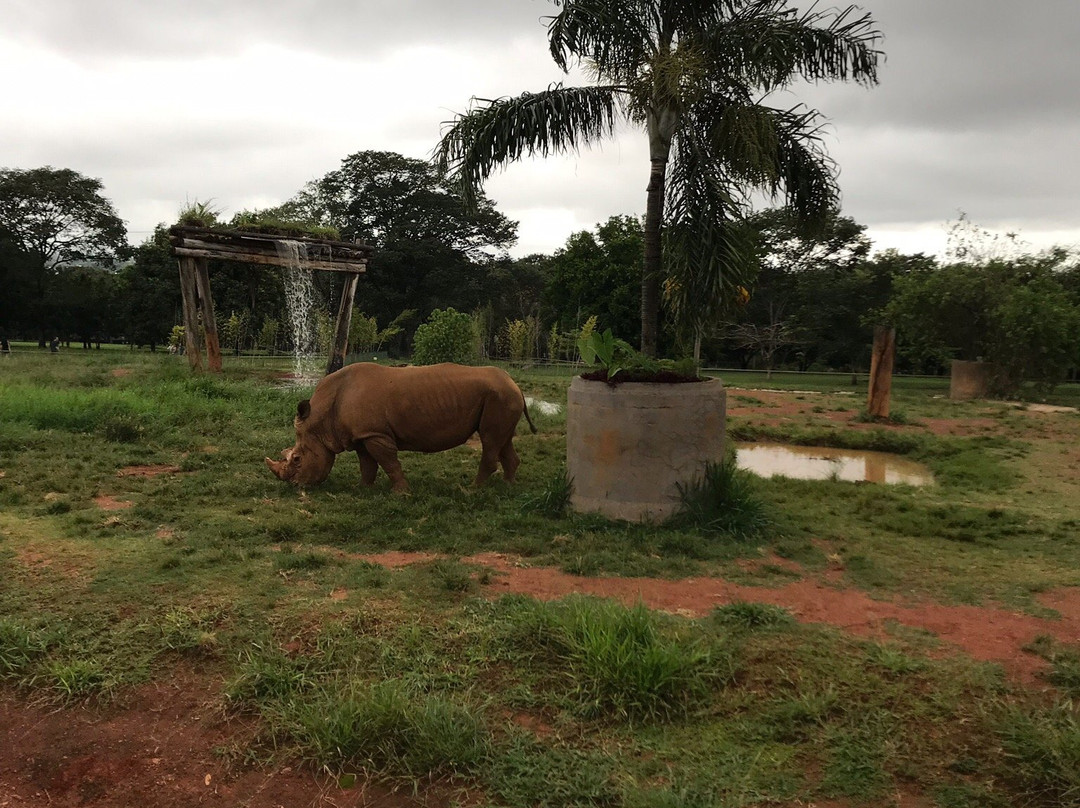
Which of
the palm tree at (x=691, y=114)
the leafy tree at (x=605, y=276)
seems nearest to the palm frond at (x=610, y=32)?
the palm tree at (x=691, y=114)

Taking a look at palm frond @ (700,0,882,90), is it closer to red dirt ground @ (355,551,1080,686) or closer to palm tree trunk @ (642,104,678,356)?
palm tree trunk @ (642,104,678,356)

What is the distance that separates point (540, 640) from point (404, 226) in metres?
40.0

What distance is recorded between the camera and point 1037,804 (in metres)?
2.98

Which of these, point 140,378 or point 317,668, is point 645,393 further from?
point 140,378

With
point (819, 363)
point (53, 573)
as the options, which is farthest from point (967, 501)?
point (819, 363)

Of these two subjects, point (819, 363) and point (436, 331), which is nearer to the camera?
point (436, 331)

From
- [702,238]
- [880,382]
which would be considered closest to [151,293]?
[880,382]

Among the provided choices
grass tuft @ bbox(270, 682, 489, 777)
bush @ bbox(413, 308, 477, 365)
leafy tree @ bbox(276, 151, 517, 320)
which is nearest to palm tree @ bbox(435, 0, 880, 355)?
Result: grass tuft @ bbox(270, 682, 489, 777)

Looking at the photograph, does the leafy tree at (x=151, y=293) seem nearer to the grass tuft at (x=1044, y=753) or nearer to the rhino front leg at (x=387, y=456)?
the rhino front leg at (x=387, y=456)

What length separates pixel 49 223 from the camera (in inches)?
1613

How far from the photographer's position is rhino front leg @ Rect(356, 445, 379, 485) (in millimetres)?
8164

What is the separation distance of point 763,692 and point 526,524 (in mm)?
3200

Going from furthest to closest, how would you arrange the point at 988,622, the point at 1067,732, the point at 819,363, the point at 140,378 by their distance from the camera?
the point at 819,363, the point at 140,378, the point at 988,622, the point at 1067,732

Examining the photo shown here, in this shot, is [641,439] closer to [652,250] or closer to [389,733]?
[652,250]
